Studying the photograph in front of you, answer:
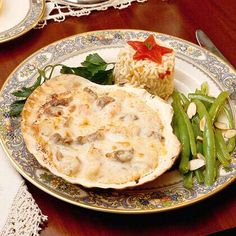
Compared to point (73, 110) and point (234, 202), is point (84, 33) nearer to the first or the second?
point (73, 110)

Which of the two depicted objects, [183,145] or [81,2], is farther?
[81,2]

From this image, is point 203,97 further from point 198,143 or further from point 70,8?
point 70,8

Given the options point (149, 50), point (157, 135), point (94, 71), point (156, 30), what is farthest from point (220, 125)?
point (156, 30)

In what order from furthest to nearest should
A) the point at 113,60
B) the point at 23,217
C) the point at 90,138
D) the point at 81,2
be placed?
1. the point at 81,2
2. the point at 113,60
3. the point at 90,138
4. the point at 23,217

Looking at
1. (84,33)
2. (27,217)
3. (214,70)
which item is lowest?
(27,217)

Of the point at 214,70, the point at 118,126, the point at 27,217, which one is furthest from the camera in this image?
the point at 214,70

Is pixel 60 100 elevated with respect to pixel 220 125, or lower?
lower

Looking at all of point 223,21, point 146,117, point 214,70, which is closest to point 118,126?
point 146,117
